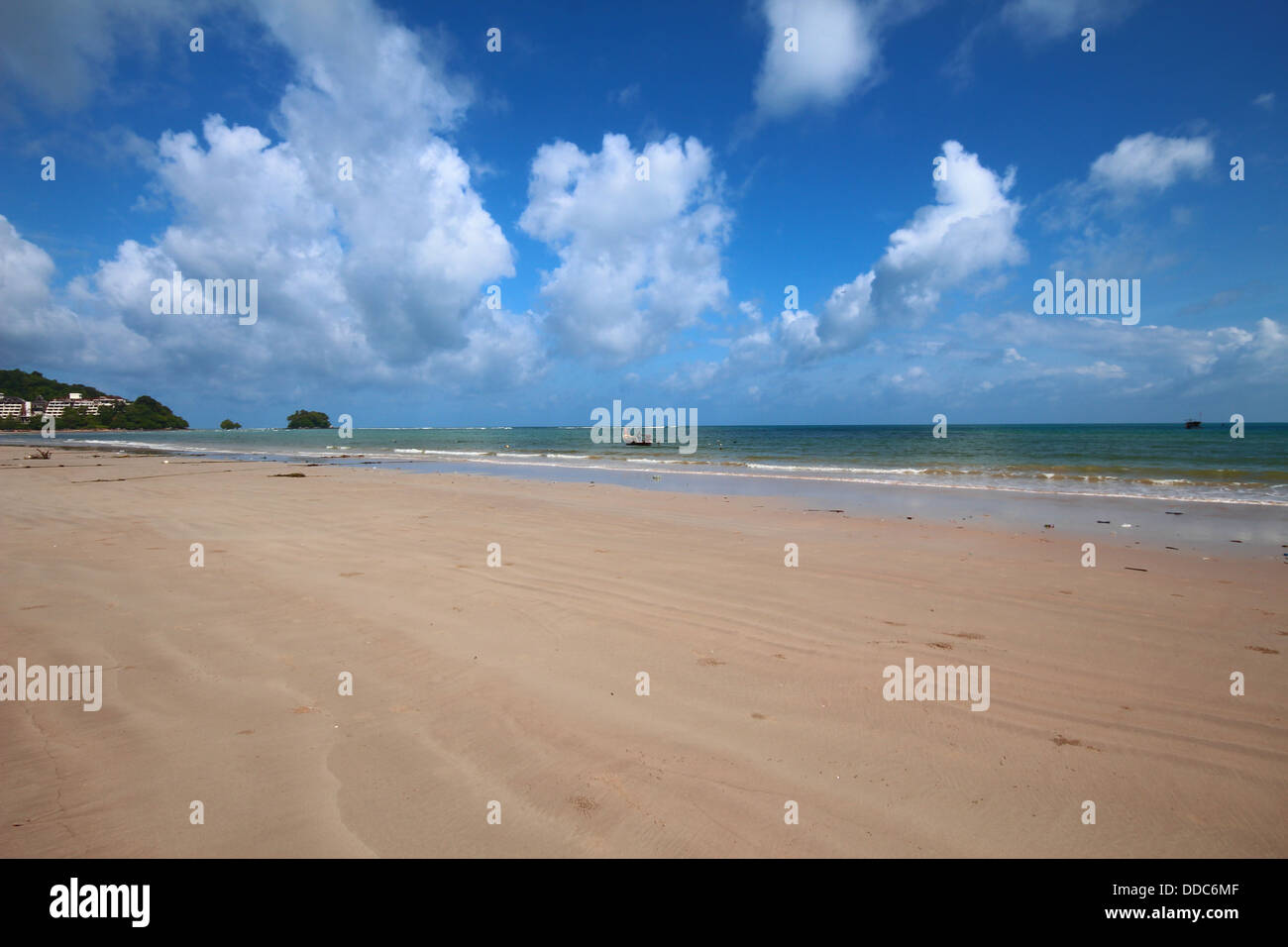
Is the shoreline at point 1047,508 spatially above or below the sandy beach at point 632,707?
above

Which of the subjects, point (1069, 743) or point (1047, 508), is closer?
point (1069, 743)

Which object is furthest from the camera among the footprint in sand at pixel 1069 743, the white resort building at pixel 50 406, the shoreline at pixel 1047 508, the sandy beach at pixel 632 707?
the white resort building at pixel 50 406

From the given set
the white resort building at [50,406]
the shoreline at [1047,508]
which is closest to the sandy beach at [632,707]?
the shoreline at [1047,508]

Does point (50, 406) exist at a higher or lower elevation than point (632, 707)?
higher

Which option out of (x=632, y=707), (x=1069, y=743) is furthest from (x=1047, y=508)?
(x=632, y=707)

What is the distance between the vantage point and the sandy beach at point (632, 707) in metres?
3.09

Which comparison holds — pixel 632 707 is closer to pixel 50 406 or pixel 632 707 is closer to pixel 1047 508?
pixel 1047 508

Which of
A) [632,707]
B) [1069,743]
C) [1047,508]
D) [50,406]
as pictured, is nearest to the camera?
[1069,743]

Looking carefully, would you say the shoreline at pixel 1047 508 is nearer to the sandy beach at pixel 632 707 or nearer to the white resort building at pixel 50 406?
the sandy beach at pixel 632 707

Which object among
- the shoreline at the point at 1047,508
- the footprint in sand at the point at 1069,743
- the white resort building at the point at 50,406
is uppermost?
the white resort building at the point at 50,406

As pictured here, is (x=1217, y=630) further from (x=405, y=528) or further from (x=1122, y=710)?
(x=405, y=528)

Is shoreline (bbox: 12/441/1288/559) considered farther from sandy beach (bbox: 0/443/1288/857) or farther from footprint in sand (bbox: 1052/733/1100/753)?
footprint in sand (bbox: 1052/733/1100/753)

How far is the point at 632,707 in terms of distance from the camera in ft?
14.4
